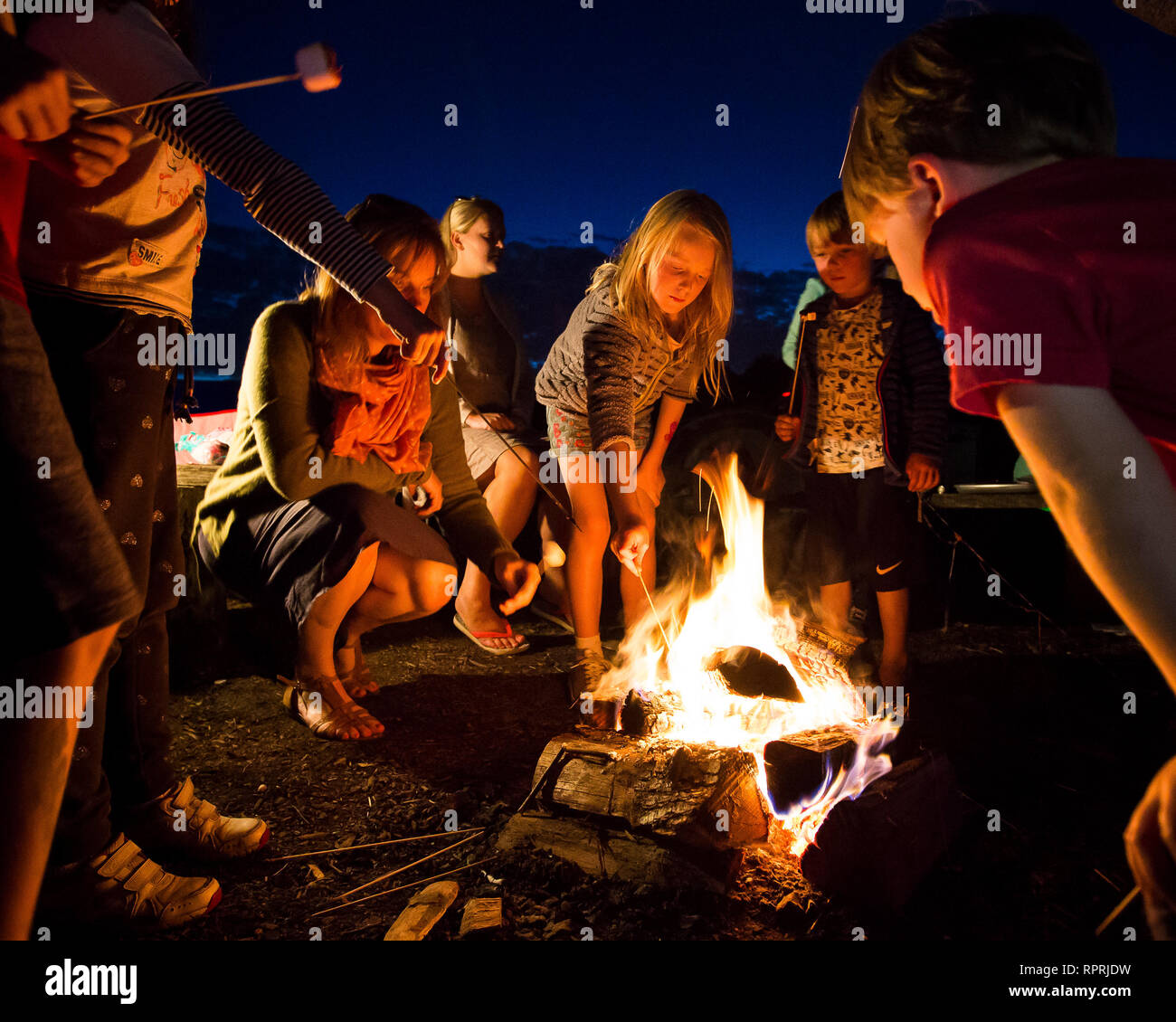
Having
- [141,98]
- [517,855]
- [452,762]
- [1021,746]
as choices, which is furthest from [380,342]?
[1021,746]

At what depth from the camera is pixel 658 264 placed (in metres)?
3.40

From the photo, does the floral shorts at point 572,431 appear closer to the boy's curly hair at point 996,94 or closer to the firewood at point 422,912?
the firewood at point 422,912

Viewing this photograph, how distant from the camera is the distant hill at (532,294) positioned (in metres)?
8.90

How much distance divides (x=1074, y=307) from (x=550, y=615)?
14.6ft

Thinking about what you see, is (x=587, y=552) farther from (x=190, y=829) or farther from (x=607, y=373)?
(x=190, y=829)

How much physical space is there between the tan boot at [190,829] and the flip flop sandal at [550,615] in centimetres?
273

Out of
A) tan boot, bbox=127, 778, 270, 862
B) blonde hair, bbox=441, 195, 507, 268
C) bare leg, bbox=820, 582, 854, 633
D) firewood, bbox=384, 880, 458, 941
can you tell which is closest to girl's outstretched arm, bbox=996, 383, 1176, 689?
firewood, bbox=384, 880, 458, 941

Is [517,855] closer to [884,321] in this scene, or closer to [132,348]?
[132,348]

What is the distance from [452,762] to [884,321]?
10.1 ft

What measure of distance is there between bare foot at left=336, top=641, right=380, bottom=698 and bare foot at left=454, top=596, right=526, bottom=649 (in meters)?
0.89

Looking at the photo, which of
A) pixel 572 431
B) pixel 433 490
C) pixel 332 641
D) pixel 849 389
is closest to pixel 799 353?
pixel 849 389

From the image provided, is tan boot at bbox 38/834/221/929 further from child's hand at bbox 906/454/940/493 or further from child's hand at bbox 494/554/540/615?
child's hand at bbox 906/454/940/493

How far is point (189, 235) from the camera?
2004 mm

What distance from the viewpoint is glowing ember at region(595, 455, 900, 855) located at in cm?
237
